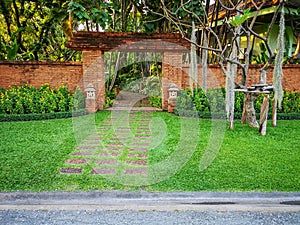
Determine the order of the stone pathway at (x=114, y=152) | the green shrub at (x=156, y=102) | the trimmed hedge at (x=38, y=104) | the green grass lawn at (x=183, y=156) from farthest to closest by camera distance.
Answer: the green shrub at (x=156, y=102) → the trimmed hedge at (x=38, y=104) → the stone pathway at (x=114, y=152) → the green grass lawn at (x=183, y=156)

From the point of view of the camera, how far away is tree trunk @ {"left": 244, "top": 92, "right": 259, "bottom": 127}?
236 inches

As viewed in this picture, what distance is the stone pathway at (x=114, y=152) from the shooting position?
3.64 metres

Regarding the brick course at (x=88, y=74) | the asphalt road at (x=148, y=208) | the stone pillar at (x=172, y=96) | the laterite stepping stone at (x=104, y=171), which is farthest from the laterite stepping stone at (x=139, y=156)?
the brick course at (x=88, y=74)

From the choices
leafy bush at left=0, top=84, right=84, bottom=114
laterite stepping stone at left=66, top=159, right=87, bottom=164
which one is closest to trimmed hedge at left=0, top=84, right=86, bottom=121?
leafy bush at left=0, top=84, right=84, bottom=114

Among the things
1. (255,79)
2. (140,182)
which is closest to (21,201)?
(140,182)

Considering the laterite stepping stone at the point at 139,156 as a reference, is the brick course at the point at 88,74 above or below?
above

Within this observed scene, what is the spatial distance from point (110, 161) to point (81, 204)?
4.23 ft

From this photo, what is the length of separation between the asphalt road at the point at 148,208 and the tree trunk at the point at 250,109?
3429mm

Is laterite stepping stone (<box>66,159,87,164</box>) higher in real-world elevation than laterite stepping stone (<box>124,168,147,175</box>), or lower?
higher

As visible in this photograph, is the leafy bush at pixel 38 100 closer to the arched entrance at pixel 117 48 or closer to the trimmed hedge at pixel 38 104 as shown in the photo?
the trimmed hedge at pixel 38 104

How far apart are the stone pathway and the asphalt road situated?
2.25 ft

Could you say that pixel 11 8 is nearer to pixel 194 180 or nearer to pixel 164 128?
pixel 164 128

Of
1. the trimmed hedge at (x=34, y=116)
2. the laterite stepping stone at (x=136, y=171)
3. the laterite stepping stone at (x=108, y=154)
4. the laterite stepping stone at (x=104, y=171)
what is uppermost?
the trimmed hedge at (x=34, y=116)

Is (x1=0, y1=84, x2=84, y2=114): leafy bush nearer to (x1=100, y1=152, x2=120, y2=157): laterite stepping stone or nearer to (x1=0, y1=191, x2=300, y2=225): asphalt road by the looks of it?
(x1=100, y1=152, x2=120, y2=157): laterite stepping stone
